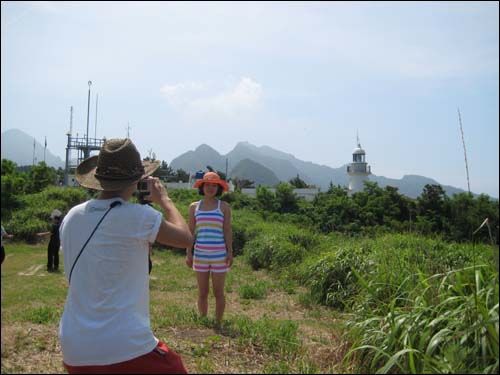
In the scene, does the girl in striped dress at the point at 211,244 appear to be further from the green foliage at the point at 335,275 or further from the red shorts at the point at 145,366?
the green foliage at the point at 335,275

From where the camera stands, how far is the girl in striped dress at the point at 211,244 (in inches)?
157

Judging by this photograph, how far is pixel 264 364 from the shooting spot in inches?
112

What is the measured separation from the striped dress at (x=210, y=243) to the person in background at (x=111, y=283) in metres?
2.11

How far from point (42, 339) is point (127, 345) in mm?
1783

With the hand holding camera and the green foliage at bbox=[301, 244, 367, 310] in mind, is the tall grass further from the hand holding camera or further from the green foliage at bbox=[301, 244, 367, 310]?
the green foliage at bbox=[301, 244, 367, 310]

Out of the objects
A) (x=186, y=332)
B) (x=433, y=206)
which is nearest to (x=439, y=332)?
(x=186, y=332)

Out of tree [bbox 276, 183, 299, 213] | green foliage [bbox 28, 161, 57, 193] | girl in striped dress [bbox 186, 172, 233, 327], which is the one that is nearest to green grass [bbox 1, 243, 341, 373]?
girl in striped dress [bbox 186, 172, 233, 327]

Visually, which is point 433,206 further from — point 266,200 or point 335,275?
point 335,275

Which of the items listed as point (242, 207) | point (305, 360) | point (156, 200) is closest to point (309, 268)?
point (305, 360)

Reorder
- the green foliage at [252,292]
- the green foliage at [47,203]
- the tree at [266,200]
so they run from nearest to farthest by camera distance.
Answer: the green foliage at [252,292] < the green foliage at [47,203] < the tree at [266,200]

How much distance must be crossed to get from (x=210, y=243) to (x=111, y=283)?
2275 millimetres

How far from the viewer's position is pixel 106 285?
1739mm

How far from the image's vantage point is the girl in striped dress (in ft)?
13.1

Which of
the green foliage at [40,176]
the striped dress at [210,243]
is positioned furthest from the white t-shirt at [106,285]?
the green foliage at [40,176]
